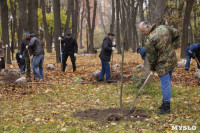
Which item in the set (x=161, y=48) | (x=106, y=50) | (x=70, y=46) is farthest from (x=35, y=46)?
(x=161, y=48)

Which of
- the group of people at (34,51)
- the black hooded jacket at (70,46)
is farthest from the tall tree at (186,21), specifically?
the group of people at (34,51)

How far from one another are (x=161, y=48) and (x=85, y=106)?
268 centimetres

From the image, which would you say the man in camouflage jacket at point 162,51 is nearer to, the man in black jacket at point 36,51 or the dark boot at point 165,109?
the dark boot at point 165,109

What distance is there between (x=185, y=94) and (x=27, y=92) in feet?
16.6

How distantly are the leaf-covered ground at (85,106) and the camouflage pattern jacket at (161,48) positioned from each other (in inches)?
42.6

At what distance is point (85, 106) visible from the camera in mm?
7145

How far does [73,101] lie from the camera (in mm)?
7770

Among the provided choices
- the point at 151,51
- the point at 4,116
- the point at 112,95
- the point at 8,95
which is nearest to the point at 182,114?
the point at 151,51

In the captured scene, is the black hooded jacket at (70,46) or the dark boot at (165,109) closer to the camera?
the dark boot at (165,109)

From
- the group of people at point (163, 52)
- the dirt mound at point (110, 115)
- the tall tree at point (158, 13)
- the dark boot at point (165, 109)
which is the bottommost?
the dirt mound at point (110, 115)

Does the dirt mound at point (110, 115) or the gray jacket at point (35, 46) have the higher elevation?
the gray jacket at point (35, 46)

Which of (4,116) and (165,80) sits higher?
(165,80)

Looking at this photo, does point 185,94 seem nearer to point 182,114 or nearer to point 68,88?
point 182,114

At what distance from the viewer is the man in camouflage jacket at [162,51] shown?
18.8 feet
